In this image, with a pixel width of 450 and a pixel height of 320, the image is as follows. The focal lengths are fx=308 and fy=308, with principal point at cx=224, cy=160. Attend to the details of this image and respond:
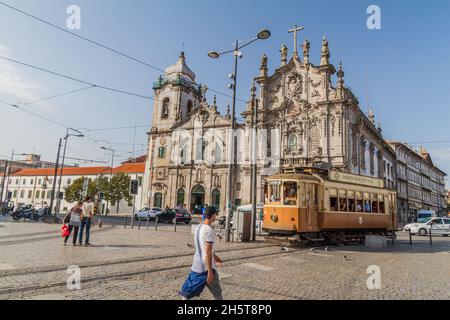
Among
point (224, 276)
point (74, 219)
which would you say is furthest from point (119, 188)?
point (224, 276)

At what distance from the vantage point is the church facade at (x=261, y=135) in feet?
115

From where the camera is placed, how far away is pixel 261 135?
39219 millimetres

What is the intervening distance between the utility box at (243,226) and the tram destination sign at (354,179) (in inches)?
184

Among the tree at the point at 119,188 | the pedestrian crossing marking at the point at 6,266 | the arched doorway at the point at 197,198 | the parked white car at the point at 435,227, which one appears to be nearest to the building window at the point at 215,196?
the arched doorway at the point at 197,198

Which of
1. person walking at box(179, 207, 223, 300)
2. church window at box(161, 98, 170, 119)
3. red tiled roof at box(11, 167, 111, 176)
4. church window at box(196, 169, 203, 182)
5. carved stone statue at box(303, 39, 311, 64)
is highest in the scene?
carved stone statue at box(303, 39, 311, 64)

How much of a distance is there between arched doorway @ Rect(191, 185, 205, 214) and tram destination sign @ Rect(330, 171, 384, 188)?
1101 inches

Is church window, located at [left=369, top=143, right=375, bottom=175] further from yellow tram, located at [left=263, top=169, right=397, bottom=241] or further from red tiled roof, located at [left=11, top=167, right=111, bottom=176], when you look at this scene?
red tiled roof, located at [left=11, top=167, right=111, bottom=176]

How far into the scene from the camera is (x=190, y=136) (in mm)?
45406

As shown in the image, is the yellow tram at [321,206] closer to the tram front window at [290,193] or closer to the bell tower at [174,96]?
the tram front window at [290,193]

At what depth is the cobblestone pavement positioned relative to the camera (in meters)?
5.92

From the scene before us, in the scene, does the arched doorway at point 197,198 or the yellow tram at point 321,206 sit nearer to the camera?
the yellow tram at point 321,206

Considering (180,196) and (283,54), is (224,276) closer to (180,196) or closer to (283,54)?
(283,54)

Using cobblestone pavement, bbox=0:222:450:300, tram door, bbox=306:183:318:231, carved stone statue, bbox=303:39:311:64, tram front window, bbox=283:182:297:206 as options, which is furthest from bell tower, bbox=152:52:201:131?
cobblestone pavement, bbox=0:222:450:300

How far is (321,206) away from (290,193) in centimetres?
163
